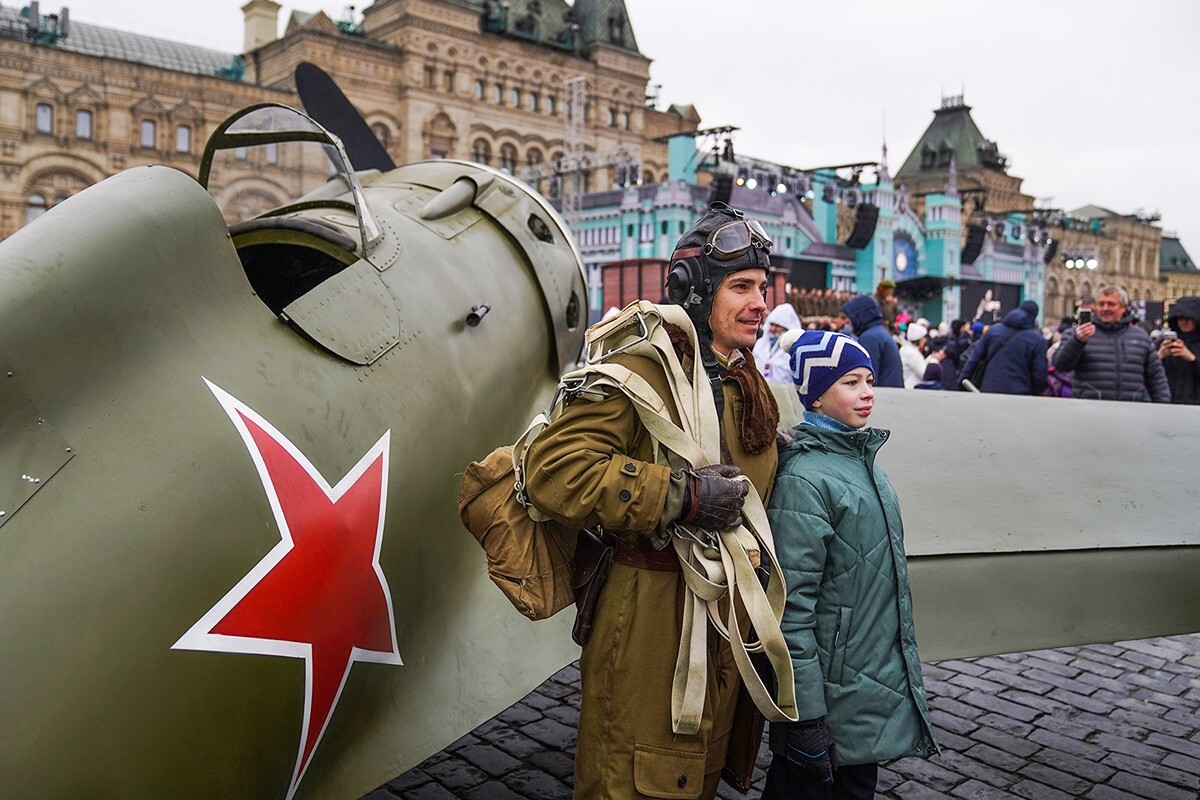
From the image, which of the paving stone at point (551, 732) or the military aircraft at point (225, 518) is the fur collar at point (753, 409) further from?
the paving stone at point (551, 732)

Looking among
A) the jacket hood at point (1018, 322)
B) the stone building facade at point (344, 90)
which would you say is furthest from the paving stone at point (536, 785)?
the stone building facade at point (344, 90)

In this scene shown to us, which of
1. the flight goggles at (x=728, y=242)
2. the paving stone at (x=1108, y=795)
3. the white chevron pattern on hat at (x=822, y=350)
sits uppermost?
the flight goggles at (x=728, y=242)

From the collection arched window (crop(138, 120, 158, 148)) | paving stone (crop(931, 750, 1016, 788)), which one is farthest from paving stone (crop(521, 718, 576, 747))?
arched window (crop(138, 120, 158, 148))

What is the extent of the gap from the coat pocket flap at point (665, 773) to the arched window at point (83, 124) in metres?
39.7

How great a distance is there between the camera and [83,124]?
35.2m

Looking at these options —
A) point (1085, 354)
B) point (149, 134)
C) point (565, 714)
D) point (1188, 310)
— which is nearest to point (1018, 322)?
A: point (1085, 354)

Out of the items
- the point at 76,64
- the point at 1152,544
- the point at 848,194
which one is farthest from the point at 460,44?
the point at 1152,544

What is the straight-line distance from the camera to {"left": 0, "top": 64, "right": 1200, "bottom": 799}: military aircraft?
1.74 meters

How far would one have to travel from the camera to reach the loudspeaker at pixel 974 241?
46.4 meters

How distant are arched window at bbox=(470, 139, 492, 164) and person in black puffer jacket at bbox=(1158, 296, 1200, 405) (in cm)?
4124

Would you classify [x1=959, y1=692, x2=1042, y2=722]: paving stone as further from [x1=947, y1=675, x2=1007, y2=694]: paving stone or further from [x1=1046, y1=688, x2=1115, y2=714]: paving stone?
[x1=1046, y1=688, x2=1115, y2=714]: paving stone

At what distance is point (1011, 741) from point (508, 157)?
44745 mm

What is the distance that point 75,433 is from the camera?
5.97ft

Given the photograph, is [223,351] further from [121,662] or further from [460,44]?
[460,44]
